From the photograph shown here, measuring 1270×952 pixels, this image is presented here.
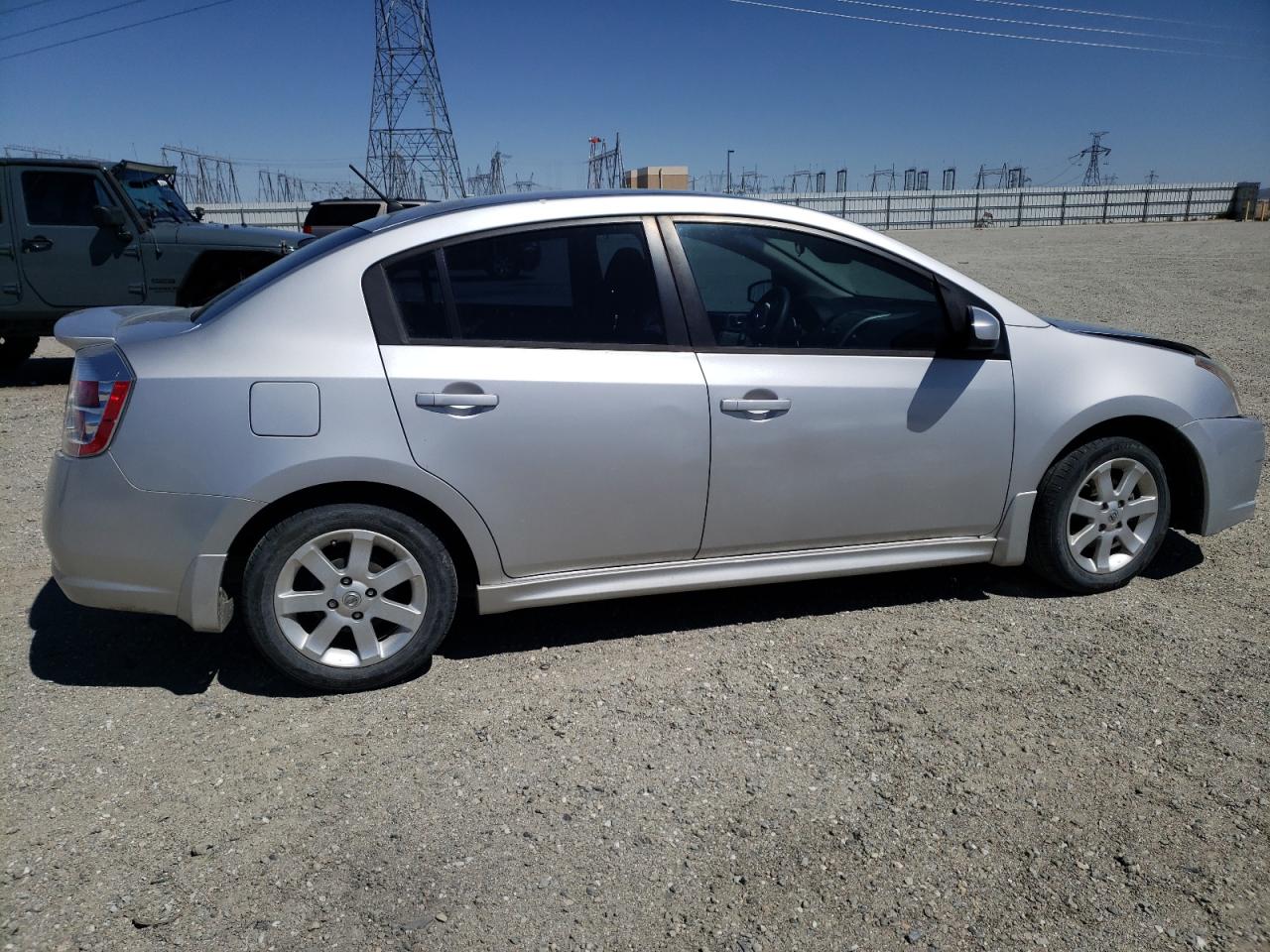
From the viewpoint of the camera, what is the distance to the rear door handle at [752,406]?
352cm

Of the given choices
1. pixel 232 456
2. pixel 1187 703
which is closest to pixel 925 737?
pixel 1187 703

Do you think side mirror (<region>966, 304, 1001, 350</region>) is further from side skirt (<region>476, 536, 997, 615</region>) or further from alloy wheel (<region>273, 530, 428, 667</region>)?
alloy wheel (<region>273, 530, 428, 667</region>)

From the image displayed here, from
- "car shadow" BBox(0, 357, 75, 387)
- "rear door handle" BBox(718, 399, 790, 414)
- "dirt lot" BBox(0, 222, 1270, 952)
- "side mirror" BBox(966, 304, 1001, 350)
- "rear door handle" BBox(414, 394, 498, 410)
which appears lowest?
"dirt lot" BBox(0, 222, 1270, 952)

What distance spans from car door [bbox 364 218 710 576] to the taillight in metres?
0.86

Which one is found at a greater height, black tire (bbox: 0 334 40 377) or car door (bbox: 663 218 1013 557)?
car door (bbox: 663 218 1013 557)

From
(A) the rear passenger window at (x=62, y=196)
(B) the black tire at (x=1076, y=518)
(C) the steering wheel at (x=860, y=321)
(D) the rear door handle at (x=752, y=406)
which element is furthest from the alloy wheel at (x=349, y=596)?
(A) the rear passenger window at (x=62, y=196)

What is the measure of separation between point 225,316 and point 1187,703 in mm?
3588

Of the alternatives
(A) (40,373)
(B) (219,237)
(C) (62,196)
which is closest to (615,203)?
(B) (219,237)

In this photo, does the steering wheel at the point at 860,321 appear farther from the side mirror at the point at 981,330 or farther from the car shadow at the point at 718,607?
the car shadow at the point at 718,607

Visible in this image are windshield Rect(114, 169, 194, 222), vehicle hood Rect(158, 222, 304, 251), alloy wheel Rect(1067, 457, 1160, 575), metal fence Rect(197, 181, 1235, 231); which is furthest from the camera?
metal fence Rect(197, 181, 1235, 231)

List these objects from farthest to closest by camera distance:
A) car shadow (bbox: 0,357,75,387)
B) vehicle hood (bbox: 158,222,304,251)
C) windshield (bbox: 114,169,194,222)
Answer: windshield (bbox: 114,169,194,222)
car shadow (bbox: 0,357,75,387)
vehicle hood (bbox: 158,222,304,251)

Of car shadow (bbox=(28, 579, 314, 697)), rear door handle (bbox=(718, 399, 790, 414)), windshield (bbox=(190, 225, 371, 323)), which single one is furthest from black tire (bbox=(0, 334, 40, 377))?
rear door handle (bbox=(718, 399, 790, 414))

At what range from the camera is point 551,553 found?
352 cm

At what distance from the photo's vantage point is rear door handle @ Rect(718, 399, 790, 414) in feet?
11.5
